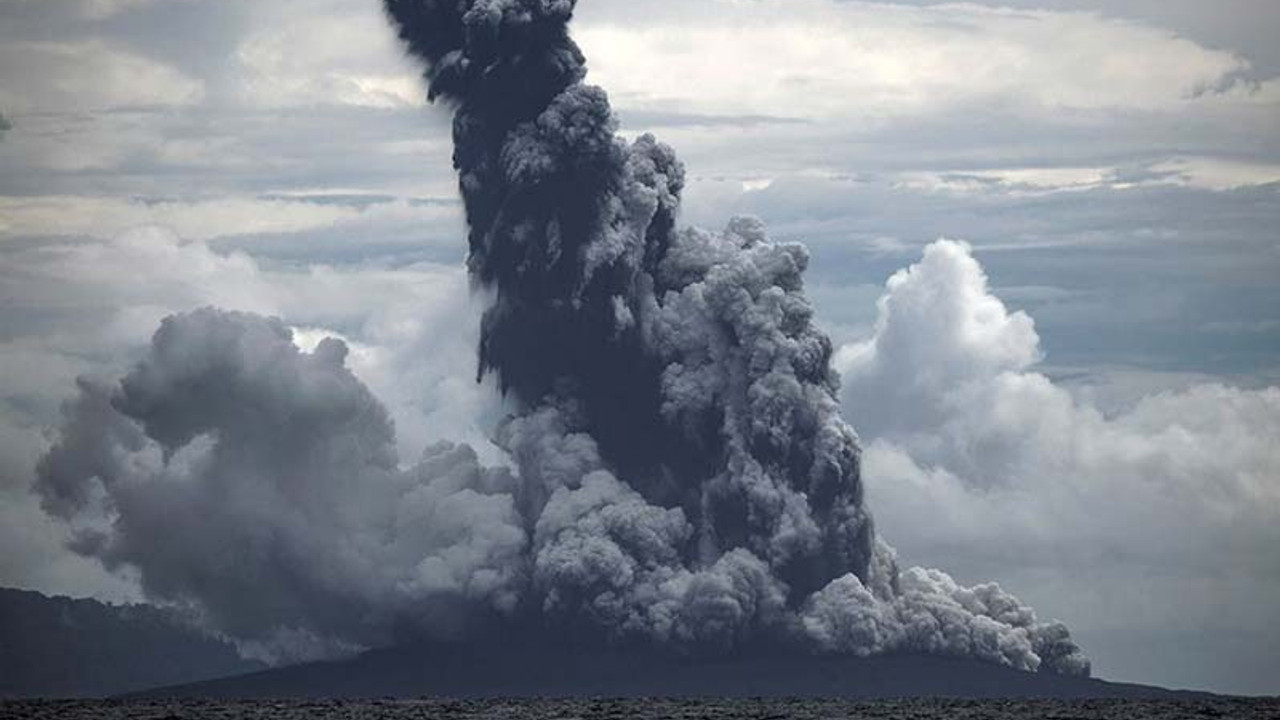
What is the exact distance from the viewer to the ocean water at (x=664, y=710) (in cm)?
13788

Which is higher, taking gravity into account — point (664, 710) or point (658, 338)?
point (658, 338)

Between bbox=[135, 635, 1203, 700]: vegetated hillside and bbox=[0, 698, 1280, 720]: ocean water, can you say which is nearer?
bbox=[0, 698, 1280, 720]: ocean water

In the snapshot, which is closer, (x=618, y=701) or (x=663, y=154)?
(x=618, y=701)

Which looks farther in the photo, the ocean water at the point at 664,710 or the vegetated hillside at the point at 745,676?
the vegetated hillside at the point at 745,676

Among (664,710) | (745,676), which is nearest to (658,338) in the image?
(745,676)

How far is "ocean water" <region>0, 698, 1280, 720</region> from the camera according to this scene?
138 m

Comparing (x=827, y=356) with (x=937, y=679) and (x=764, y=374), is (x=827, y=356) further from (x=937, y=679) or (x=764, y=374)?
(x=937, y=679)

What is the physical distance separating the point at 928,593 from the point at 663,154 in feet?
135

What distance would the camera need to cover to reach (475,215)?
7288 inches

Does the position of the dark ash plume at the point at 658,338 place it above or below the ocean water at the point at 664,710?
above

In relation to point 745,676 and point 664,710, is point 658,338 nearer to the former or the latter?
point 745,676

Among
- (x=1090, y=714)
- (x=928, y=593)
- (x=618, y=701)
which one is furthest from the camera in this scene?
(x=928, y=593)

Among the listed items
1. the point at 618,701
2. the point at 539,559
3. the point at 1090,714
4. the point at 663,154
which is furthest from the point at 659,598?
A: the point at 1090,714

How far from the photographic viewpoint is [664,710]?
474 feet
